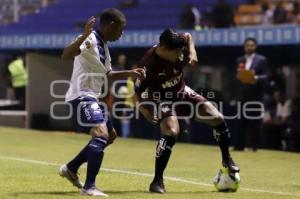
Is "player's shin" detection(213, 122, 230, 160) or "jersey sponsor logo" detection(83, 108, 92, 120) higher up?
"jersey sponsor logo" detection(83, 108, 92, 120)

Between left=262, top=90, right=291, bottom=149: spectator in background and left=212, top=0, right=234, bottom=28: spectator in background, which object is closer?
left=262, top=90, right=291, bottom=149: spectator in background

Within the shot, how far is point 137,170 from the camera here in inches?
449

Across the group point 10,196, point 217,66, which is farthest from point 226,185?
point 217,66

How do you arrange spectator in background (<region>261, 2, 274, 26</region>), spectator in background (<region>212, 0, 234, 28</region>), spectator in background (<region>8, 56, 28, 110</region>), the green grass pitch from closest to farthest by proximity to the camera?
the green grass pitch
spectator in background (<region>212, 0, 234, 28</region>)
spectator in background (<region>261, 2, 274, 26</region>)
spectator in background (<region>8, 56, 28, 110</region>)

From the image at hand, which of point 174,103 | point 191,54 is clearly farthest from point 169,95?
point 191,54

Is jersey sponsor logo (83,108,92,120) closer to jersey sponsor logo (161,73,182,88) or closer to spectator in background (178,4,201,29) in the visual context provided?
jersey sponsor logo (161,73,182,88)

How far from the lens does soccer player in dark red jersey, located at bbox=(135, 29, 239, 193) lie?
8750 millimetres

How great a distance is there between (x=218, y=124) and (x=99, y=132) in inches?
62.1

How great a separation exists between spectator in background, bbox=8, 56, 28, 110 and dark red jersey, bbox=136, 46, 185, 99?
13413 millimetres

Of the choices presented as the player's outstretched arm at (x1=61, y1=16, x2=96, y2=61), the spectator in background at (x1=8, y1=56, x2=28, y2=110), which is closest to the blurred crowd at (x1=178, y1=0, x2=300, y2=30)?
the spectator in background at (x1=8, y1=56, x2=28, y2=110)

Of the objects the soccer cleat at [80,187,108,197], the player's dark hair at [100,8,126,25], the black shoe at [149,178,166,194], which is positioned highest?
the player's dark hair at [100,8,126,25]

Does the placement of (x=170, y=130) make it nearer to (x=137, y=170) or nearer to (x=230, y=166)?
(x=230, y=166)

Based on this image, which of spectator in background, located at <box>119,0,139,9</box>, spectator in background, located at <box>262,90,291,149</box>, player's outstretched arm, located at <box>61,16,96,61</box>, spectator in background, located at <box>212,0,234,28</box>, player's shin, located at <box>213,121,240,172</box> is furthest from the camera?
spectator in background, located at <box>119,0,139,9</box>

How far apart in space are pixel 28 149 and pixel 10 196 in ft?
22.8
